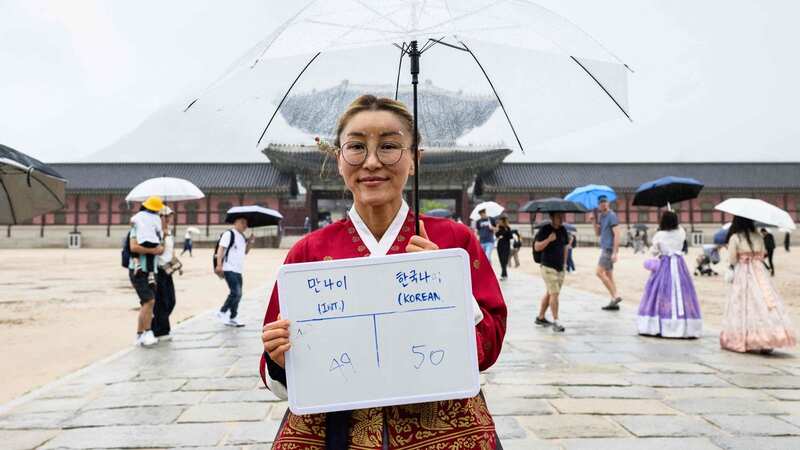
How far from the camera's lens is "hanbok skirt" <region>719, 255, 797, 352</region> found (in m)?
4.86

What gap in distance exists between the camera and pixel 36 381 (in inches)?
170

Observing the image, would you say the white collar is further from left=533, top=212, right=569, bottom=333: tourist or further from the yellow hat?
left=533, top=212, right=569, bottom=333: tourist

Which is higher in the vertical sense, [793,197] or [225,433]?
[793,197]

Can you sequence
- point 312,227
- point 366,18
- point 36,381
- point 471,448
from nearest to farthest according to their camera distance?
point 471,448 → point 366,18 → point 36,381 → point 312,227

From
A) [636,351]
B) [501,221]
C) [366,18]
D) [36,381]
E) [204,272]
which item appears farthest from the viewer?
[204,272]

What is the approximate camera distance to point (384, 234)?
5.28ft

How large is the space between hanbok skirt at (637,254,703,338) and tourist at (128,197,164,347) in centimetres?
557

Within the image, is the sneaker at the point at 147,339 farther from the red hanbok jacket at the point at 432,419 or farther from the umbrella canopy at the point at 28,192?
the red hanbok jacket at the point at 432,419

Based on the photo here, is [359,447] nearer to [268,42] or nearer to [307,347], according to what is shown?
[307,347]

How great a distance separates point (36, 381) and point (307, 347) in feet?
13.8

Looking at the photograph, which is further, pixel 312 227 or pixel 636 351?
pixel 312 227

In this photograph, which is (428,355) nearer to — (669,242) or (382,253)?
(382,253)

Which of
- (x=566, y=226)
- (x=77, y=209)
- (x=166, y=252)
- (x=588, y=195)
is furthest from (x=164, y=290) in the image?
(x=77, y=209)

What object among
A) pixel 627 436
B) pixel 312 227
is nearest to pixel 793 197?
pixel 312 227
